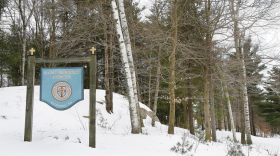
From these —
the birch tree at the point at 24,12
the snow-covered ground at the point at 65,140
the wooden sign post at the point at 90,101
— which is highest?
the birch tree at the point at 24,12

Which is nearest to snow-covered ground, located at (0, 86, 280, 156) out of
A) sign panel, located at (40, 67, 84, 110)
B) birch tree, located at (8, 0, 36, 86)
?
sign panel, located at (40, 67, 84, 110)

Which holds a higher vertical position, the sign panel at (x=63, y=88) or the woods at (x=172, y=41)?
the woods at (x=172, y=41)

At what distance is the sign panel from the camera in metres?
4.43

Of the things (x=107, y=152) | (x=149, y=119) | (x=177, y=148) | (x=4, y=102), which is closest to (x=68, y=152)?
(x=107, y=152)

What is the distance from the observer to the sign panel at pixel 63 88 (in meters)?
4.43

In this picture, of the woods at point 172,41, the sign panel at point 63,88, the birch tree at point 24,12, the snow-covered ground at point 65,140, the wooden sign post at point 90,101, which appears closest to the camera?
the snow-covered ground at point 65,140

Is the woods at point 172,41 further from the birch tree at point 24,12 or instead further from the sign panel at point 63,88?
the sign panel at point 63,88

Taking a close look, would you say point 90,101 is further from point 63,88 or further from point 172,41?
point 172,41

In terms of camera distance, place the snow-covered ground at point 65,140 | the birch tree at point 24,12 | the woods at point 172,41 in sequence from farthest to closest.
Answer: the birch tree at point 24,12 → the woods at point 172,41 → the snow-covered ground at point 65,140

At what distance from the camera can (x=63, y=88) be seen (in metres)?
4.45

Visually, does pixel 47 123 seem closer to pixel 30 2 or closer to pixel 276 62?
pixel 276 62

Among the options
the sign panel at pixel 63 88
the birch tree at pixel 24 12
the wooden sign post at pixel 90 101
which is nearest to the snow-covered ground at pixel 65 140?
the wooden sign post at pixel 90 101

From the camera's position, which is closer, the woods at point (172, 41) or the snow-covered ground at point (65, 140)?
the snow-covered ground at point (65, 140)

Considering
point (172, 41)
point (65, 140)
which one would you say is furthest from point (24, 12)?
point (65, 140)
